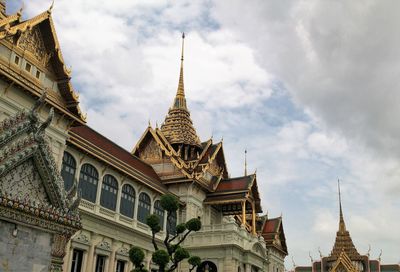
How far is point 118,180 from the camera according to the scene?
30.5 metres

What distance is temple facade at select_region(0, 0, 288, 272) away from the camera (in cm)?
2028

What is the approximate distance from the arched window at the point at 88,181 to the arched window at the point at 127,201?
292 cm

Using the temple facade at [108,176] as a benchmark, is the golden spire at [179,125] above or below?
above

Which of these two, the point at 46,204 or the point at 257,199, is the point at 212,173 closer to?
the point at 257,199

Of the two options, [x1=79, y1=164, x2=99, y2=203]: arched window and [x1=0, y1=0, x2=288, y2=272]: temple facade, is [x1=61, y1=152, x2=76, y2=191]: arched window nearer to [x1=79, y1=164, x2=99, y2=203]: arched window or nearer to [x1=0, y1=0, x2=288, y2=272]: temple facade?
[x1=0, y1=0, x2=288, y2=272]: temple facade

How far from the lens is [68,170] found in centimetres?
2575

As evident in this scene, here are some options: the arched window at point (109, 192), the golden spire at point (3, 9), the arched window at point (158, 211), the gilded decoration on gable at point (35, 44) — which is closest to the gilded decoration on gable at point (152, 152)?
the arched window at point (158, 211)

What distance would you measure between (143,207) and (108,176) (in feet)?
14.7

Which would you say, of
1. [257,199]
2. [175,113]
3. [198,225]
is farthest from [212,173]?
[198,225]

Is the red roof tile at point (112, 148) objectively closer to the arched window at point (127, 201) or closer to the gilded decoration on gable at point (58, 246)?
the arched window at point (127, 201)

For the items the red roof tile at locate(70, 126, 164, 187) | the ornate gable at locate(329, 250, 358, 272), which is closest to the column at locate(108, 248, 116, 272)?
the red roof tile at locate(70, 126, 164, 187)

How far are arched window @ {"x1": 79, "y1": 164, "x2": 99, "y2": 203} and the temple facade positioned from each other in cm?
6

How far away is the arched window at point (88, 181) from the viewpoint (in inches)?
1060

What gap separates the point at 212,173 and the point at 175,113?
8163mm
